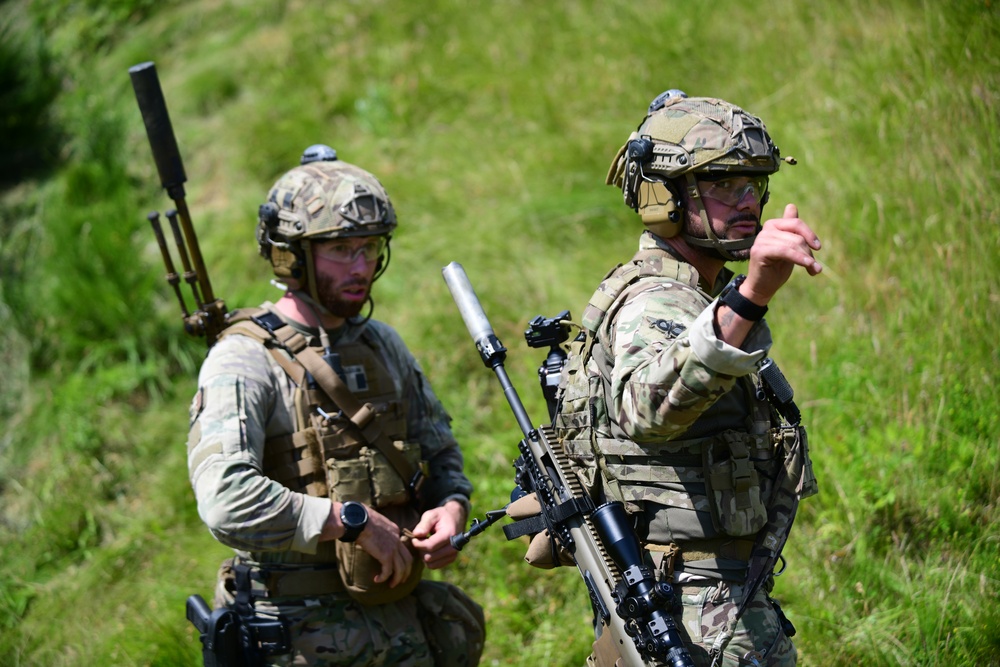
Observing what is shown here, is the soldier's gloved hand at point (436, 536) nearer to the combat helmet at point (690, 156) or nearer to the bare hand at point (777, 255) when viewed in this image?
the combat helmet at point (690, 156)

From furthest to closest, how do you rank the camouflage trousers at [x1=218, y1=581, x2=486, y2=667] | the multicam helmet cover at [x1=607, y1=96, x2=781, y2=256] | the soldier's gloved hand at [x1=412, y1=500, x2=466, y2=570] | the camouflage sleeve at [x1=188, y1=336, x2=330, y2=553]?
1. the soldier's gloved hand at [x1=412, y1=500, x2=466, y2=570]
2. the camouflage trousers at [x1=218, y1=581, x2=486, y2=667]
3. the camouflage sleeve at [x1=188, y1=336, x2=330, y2=553]
4. the multicam helmet cover at [x1=607, y1=96, x2=781, y2=256]

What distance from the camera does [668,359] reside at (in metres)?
2.37

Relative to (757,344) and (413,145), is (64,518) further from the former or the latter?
(757,344)

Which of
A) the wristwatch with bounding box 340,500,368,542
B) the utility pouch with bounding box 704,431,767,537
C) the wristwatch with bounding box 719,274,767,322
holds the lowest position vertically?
the wristwatch with bounding box 340,500,368,542

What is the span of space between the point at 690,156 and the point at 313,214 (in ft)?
5.33

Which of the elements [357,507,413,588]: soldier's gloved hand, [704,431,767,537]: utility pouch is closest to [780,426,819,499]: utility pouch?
[704,431,767,537]: utility pouch

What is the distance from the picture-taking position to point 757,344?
2.32 m

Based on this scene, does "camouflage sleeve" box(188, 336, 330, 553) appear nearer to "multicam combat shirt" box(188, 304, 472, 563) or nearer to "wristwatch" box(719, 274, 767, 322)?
"multicam combat shirt" box(188, 304, 472, 563)

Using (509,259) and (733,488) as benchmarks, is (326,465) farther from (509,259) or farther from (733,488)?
(509,259)

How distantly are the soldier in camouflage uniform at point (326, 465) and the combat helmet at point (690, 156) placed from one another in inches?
51.1

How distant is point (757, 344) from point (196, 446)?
2099mm

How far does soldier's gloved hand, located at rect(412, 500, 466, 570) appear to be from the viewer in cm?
362

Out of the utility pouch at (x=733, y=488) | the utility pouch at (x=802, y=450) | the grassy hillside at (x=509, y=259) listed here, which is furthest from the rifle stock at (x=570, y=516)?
the grassy hillside at (x=509, y=259)

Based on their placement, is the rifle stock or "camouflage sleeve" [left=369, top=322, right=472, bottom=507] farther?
"camouflage sleeve" [left=369, top=322, right=472, bottom=507]
